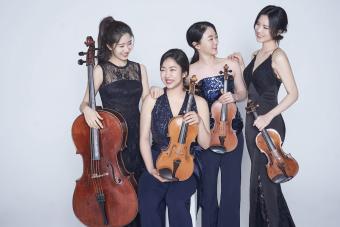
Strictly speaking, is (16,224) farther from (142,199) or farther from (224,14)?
(224,14)

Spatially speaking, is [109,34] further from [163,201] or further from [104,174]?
[163,201]

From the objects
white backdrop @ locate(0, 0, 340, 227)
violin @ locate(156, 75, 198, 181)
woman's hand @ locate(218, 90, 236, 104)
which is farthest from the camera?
white backdrop @ locate(0, 0, 340, 227)

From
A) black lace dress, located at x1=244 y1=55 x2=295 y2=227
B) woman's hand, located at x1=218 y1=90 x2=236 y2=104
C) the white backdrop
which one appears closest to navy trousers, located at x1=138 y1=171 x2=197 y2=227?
black lace dress, located at x1=244 y1=55 x2=295 y2=227

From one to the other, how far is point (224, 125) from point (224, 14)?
4.69 feet

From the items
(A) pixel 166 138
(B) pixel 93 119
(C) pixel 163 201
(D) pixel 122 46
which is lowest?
(C) pixel 163 201

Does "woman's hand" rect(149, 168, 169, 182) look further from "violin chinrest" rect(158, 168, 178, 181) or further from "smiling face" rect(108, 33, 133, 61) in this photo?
"smiling face" rect(108, 33, 133, 61)

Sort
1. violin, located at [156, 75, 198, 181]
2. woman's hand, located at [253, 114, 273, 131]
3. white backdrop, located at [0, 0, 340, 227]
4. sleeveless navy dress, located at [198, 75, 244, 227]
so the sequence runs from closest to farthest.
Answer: violin, located at [156, 75, 198, 181] < woman's hand, located at [253, 114, 273, 131] < sleeveless navy dress, located at [198, 75, 244, 227] < white backdrop, located at [0, 0, 340, 227]

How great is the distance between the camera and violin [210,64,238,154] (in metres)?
2.65

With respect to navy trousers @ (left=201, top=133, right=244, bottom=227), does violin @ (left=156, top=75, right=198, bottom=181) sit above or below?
above

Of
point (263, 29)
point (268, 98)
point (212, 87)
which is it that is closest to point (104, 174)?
point (212, 87)

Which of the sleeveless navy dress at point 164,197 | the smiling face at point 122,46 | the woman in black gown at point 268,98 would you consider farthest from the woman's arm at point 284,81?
the smiling face at point 122,46

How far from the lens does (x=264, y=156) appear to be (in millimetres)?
2564

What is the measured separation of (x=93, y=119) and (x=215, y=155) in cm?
80

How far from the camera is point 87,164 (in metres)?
2.46
